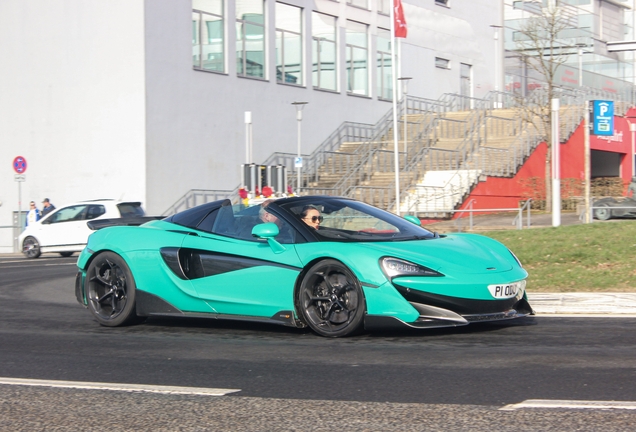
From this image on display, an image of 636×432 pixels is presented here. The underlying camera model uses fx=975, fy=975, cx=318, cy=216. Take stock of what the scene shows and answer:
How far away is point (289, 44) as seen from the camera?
131 ft

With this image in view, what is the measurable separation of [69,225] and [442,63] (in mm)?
27203

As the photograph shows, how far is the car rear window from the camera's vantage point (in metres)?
28.0

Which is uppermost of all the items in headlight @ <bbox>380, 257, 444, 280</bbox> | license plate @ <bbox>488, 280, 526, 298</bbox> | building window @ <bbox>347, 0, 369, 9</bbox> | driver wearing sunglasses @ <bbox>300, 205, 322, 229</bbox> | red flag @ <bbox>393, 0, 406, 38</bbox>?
building window @ <bbox>347, 0, 369, 9</bbox>

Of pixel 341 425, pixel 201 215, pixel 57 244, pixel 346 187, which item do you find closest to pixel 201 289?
pixel 201 215

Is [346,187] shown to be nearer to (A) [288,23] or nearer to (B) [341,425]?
(A) [288,23]

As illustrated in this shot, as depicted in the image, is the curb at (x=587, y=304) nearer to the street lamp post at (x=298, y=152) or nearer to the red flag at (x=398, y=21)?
the red flag at (x=398, y=21)

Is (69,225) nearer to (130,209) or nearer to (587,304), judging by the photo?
(130,209)

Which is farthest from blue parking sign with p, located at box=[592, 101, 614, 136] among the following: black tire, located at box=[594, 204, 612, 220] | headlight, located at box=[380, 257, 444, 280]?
headlight, located at box=[380, 257, 444, 280]

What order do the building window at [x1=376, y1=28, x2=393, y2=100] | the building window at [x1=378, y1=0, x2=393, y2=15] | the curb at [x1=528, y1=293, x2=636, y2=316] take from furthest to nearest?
1. the building window at [x1=378, y1=0, x2=393, y2=15]
2. the building window at [x1=376, y1=28, x2=393, y2=100]
3. the curb at [x1=528, y1=293, x2=636, y2=316]

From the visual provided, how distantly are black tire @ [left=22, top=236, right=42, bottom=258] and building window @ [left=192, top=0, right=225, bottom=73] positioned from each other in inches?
377

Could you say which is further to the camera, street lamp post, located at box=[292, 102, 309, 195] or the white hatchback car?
street lamp post, located at box=[292, 102, 309, 195]

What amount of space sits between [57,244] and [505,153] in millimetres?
17351

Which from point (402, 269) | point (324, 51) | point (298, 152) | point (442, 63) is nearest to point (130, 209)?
point (298, 152)

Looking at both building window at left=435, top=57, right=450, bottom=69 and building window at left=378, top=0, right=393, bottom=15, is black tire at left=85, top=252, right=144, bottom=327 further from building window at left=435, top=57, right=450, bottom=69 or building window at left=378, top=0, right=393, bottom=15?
building window at left=435, top=57, right=450, bottom=69
